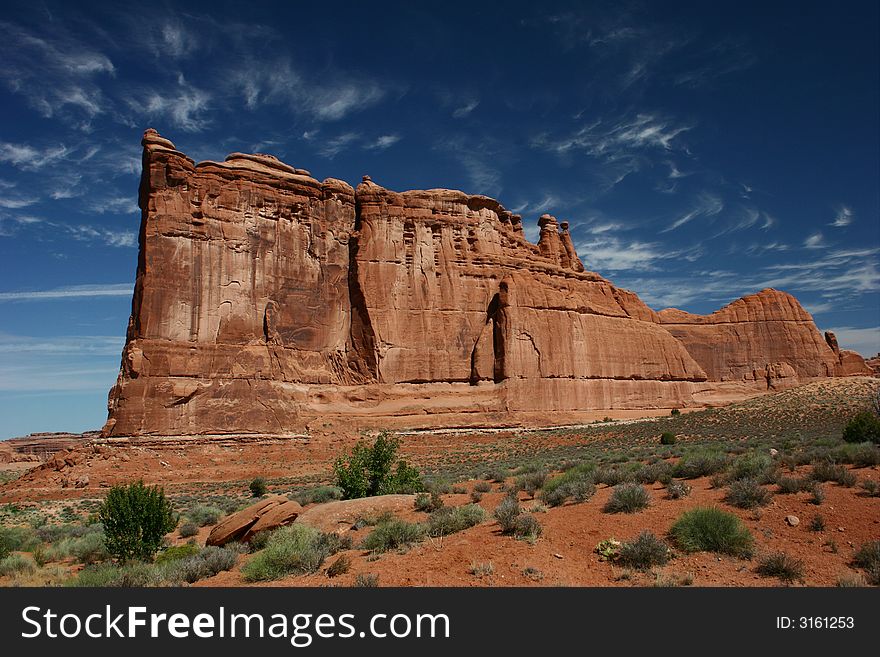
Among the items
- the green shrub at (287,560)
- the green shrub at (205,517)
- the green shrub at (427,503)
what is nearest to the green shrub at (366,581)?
the green shrub at (287,560)

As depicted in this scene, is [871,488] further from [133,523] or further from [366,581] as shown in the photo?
[133,523]

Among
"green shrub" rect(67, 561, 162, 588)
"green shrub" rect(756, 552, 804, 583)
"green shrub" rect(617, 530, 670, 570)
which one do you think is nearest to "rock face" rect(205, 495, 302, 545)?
"green shrub" rect(67, 561, 162, 588)

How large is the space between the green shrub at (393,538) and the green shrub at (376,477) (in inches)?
281

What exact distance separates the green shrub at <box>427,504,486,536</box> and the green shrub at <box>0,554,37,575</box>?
8.22 metres

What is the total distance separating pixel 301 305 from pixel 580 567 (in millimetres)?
41977

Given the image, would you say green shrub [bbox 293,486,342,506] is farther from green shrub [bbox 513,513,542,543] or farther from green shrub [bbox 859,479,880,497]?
green shrub [bbox 859,479,880,497]

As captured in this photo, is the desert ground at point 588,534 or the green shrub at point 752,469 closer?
the desert ground at point 588,534

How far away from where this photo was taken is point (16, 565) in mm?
11797

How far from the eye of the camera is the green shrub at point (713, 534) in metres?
7.87

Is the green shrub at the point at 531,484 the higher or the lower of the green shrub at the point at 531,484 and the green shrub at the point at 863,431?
the lower

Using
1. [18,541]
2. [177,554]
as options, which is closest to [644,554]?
[177,554]

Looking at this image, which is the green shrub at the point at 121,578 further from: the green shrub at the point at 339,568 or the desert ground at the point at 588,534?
the green shrub at the point at 339,568

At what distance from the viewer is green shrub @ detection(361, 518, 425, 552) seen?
9641 millimetres

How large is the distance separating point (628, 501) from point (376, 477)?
9.59 metres
